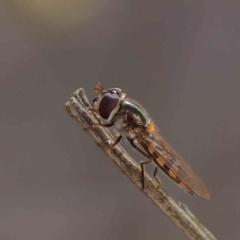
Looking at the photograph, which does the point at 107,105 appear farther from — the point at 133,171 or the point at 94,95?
the point at 94,95

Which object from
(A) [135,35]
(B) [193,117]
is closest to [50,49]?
(A) [135,35]

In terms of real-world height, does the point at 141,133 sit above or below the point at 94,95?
below

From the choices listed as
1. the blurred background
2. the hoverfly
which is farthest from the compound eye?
the blurred background

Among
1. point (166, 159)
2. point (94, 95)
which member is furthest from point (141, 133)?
point (94, 95)

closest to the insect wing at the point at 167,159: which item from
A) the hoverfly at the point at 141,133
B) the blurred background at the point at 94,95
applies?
the hoverfly at the point at 141,133

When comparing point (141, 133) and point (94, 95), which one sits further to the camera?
point (94, 95)

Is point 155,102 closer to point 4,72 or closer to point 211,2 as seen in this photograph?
point 211,2
